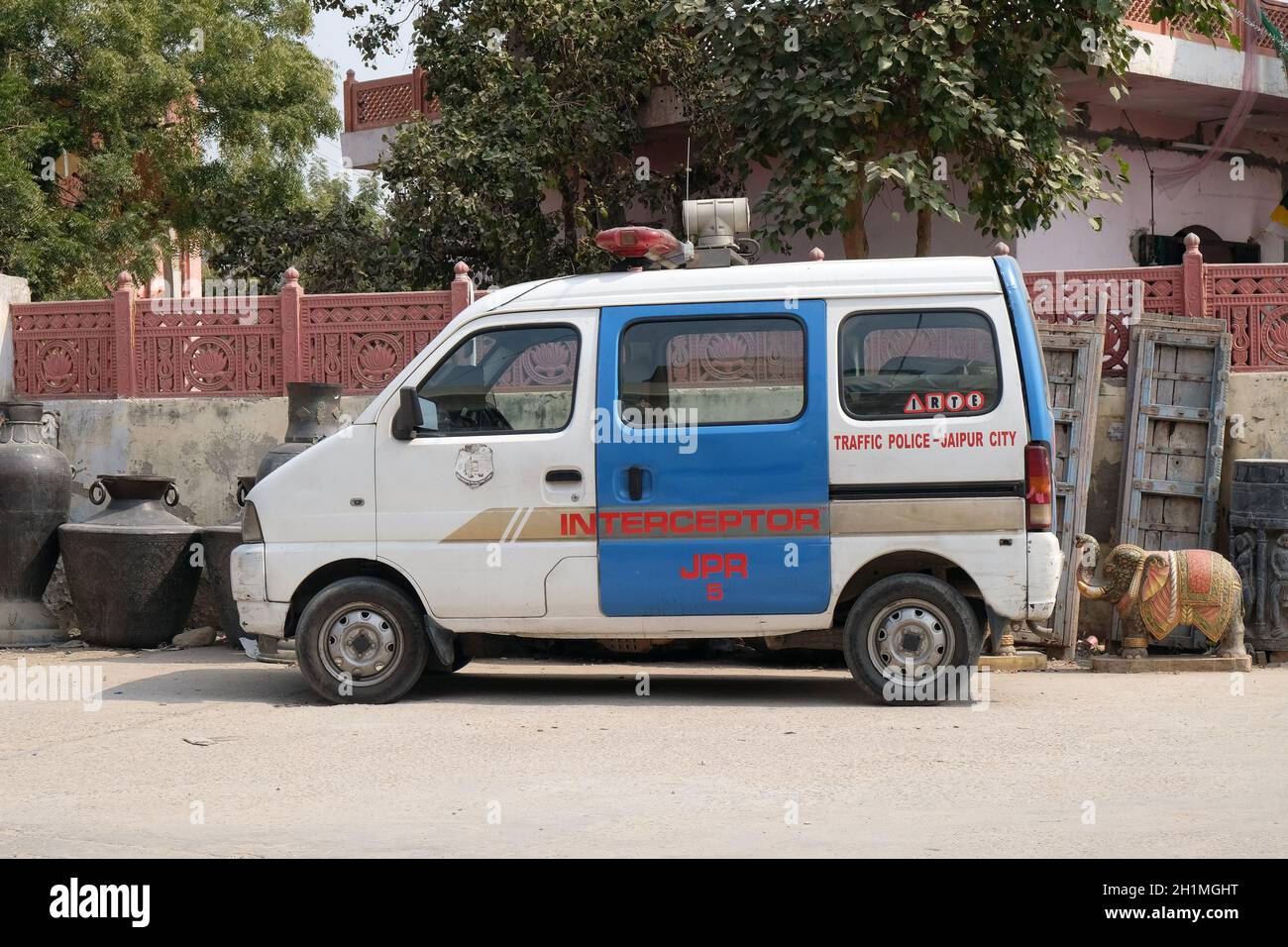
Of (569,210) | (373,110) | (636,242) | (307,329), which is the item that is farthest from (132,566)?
(373,110)

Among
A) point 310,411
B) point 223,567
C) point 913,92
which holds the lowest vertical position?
point 223,567

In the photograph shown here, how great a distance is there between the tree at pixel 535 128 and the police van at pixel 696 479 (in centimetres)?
690

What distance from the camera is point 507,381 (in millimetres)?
7629

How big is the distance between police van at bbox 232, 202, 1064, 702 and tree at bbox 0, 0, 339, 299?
1182 centimetres

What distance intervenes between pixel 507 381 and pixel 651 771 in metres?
2.49

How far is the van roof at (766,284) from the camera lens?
7.39 meters

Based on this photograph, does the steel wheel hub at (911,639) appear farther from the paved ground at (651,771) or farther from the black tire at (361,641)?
the black tire at (361,641)

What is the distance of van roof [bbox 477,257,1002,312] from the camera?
7387 mm

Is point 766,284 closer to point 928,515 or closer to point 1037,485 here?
point 928,515

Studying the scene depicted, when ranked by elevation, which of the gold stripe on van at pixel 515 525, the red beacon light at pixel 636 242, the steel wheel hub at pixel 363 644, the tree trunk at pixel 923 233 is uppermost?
the tree trunk at pixel 923 233

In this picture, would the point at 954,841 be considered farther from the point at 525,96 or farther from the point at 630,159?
the point at 630,159

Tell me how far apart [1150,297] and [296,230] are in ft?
31.4

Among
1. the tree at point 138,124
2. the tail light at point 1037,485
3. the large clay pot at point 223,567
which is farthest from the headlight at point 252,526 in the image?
the tree at point 138,124

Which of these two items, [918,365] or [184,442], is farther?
[184,442]
